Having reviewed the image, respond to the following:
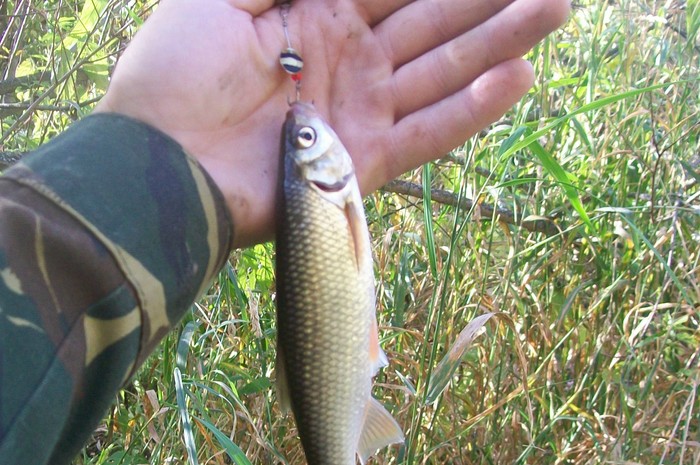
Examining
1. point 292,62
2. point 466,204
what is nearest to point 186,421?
point 292,62

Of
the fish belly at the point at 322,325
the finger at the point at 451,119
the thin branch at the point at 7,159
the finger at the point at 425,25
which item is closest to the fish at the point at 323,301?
the fish belly at the point at 322,325

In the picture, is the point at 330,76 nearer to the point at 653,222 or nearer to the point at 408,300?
the point at 408,300

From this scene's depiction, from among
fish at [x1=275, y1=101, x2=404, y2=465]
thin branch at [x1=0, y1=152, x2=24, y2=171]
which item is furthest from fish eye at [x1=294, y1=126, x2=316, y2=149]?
thin branch at [x1=0, y1=152, x2=24, y2=171]

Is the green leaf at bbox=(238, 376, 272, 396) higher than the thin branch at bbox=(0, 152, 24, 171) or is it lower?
lower

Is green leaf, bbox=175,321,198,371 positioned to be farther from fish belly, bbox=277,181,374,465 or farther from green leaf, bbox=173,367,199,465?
fish belly, bbox=277,181,374,465

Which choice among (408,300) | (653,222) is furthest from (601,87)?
(408,300)

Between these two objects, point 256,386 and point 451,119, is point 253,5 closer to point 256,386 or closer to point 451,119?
point 451,119

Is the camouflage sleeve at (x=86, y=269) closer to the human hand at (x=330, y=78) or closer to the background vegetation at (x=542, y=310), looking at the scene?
the human hand at (x=330, y=78)
